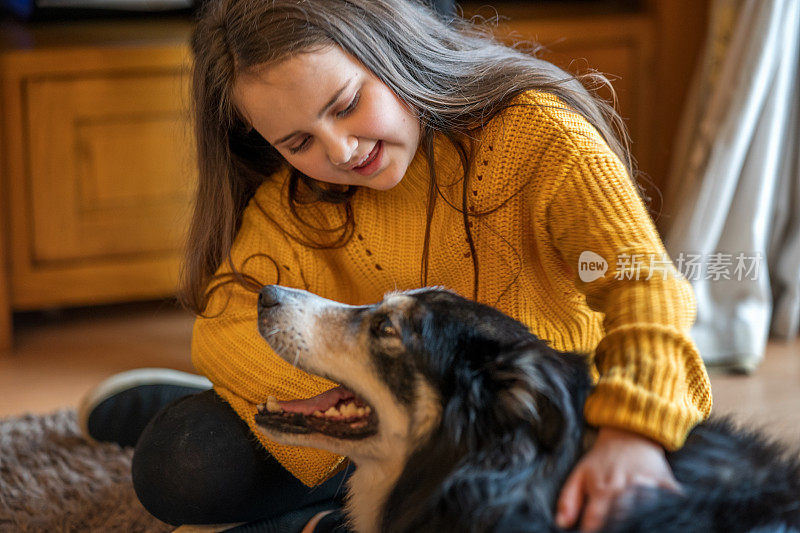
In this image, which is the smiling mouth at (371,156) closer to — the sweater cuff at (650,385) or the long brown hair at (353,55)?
the long brown hair at (353,55)

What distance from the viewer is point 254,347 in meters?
1.46

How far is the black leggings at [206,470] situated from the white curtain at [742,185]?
1193 mm

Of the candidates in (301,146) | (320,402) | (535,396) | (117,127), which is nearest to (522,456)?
(535,396)

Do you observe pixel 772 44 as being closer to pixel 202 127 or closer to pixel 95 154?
pixel 202 127

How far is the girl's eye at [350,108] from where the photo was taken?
4.18ft

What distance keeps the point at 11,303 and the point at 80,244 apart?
0.26 m

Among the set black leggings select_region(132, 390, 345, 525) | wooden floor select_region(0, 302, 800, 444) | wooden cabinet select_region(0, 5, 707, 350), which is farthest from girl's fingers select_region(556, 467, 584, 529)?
wooden cabinet select_region(0, 5, 707, 350)

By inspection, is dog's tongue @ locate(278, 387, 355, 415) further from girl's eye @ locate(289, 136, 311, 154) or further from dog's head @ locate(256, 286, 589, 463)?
girl's eye @ locate(289, 136, 311, 154)

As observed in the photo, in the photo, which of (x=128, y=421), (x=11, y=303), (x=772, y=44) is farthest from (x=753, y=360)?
(x=11, y=303)

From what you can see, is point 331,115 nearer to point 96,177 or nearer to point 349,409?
point 349,409

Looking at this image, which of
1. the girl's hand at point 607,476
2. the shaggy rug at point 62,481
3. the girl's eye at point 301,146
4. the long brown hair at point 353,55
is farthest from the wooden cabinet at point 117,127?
the girl's hand at point 607,476

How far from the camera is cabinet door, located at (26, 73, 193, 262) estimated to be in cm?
235

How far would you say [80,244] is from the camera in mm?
2467

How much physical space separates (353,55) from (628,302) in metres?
0.56
